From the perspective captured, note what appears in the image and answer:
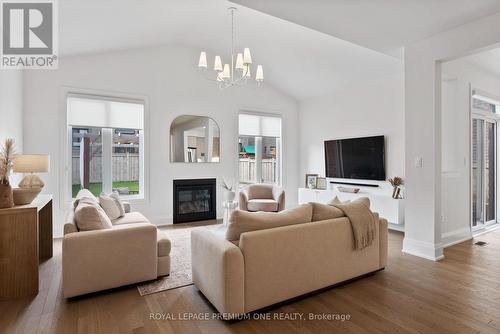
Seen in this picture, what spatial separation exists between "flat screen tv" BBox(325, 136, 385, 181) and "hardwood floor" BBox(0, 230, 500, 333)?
2465 mm

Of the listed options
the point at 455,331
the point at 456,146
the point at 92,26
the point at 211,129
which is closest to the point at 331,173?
the point at 456,146

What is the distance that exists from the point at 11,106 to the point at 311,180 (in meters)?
5.56

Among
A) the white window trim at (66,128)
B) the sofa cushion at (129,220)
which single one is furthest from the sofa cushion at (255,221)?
the white window trim at (66,128)

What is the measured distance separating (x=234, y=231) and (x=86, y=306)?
145 centimetres

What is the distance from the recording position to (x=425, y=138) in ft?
11.3

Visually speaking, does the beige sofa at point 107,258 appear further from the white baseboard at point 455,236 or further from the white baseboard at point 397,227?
the white baseboard at point 397,227

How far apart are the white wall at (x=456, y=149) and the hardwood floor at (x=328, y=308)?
1199 mm

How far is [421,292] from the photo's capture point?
2.53m

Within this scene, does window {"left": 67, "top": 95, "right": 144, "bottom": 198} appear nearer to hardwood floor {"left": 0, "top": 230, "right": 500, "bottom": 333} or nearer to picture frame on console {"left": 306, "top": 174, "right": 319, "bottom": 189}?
hardwood floor {"left": 0, "top": 230, "right": 500, "bottom": 333}

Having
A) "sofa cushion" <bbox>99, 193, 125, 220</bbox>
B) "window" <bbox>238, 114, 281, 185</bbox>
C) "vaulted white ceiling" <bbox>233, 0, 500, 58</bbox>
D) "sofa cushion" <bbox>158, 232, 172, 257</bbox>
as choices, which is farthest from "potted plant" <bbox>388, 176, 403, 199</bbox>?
"sofa cushion" <bbox>99, 193, 125, 220</bbox>

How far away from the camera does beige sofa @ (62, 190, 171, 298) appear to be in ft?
7.78

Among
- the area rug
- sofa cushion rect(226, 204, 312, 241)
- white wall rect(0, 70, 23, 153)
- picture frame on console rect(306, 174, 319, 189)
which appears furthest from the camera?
picture frame on console rect(306, 174, 319, 189)

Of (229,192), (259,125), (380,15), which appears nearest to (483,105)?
(380,15)

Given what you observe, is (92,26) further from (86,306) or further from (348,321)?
(348,321)
